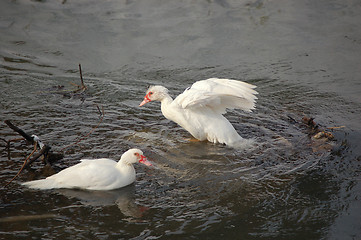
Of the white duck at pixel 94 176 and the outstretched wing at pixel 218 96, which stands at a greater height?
the outstretched wing at pixel 218 96

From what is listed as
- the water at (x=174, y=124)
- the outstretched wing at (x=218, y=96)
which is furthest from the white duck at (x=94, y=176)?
the outstretched wing at (x=218, y=96)

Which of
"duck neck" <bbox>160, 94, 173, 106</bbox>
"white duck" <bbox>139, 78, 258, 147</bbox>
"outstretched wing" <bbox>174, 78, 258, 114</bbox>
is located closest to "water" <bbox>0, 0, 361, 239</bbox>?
"white duck" <bbox>139, 78, 258, 147</bbox>

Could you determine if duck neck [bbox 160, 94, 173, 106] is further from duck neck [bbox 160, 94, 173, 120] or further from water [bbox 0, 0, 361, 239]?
water [bbox 0, 0, 361, 239]

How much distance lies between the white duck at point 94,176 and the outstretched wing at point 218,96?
158 centimetres

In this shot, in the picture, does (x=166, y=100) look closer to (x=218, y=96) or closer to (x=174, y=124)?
(x=174, y=124)

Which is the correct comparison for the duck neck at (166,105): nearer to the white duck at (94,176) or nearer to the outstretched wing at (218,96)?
the outstretched wing at (218,96)

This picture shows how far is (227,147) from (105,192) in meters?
2.31

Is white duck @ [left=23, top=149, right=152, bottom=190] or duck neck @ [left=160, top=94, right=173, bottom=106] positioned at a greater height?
duck neck @ [left=160, top=94, right=173, bottom=106]

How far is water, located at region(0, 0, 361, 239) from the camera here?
16.4 feet

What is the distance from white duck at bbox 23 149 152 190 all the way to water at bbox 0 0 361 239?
0.11 m

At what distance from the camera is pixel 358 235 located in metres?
4.80

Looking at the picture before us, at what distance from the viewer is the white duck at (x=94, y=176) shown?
5461 millimetres

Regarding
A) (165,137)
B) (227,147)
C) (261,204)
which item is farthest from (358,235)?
(165,137)

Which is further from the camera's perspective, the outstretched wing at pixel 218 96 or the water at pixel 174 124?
the outstretched wing at pixel 218 96
